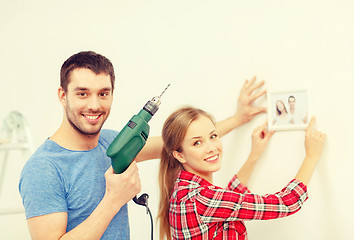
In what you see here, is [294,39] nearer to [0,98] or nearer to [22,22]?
[22,22]

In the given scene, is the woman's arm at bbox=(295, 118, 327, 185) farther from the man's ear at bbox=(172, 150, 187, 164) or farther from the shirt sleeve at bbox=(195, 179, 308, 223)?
the man's ear at bbox=(172, 150, 187, 164)

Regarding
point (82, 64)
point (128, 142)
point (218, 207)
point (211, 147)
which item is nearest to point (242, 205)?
point (218, 207)

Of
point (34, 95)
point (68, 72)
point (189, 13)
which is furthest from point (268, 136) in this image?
point (34, 95)

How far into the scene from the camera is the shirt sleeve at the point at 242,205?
4.19 ft

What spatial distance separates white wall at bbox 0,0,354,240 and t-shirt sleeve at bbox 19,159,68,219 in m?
0.65

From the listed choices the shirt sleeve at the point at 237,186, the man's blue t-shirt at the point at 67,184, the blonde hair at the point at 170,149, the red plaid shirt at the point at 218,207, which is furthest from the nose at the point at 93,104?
the shirt sleeve at the point at 237,186

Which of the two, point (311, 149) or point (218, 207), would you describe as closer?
point (218, 207)

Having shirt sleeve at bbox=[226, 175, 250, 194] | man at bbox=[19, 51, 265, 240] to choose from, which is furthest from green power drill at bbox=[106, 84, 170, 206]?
shirt sleeve at bbox=[226, 175, 250, 194]

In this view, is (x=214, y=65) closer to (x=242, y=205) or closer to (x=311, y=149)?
(x=311, y=149)

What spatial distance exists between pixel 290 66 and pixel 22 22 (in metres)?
1.46

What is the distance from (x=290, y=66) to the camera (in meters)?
1.51

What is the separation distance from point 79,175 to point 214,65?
74cm

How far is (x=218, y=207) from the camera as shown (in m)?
1.28

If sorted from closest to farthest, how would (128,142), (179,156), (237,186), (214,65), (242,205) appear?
(128,142) < (242,205) < (179,156) < (237,186) < (214,65)
